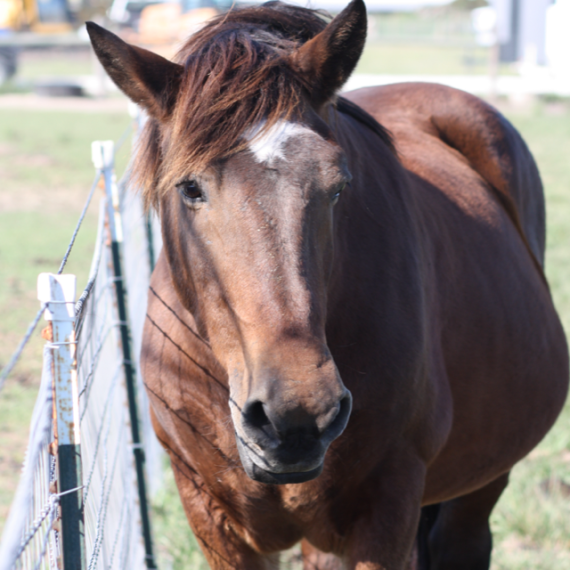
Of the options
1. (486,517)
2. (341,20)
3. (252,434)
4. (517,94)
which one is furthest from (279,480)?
(517,94)

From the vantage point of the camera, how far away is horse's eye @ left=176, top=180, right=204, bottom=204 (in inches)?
68.3

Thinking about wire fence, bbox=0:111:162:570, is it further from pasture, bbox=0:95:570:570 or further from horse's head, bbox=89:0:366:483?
pasture, bbox=0:95:570:570

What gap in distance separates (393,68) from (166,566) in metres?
25.0

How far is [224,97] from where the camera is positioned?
5.60 feet

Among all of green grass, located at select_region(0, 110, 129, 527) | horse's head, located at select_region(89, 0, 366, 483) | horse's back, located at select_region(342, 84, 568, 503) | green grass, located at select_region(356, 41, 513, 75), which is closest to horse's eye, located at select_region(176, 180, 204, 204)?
horse's head, located at select_region(89, 0, 366, 483)

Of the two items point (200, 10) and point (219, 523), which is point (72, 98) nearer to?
point (200, 10)

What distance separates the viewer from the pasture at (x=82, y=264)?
133 inches

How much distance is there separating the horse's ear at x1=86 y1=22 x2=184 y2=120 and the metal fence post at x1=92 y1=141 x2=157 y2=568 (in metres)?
1.06

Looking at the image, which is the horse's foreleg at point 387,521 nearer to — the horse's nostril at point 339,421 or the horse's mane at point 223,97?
the horse's nostril at point 339,421

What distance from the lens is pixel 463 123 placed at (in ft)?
10.4

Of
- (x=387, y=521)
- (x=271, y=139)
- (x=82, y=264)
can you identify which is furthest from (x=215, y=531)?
(x=82, y=264)

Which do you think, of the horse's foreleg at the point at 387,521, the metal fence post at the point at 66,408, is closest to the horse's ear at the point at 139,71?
the metal fence post at the point at 66,408

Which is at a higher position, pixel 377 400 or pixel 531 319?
pixel 377 400

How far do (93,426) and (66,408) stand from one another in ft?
3.08
